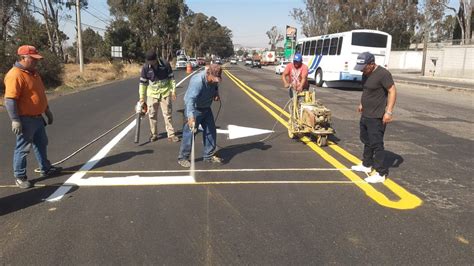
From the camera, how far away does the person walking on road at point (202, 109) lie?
6496 mm

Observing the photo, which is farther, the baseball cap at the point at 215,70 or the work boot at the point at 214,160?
the work boot at the point at 214,160

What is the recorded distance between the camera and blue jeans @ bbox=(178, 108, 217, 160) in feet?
22.4

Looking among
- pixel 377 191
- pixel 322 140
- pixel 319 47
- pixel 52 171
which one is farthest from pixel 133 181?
pixel 319 47

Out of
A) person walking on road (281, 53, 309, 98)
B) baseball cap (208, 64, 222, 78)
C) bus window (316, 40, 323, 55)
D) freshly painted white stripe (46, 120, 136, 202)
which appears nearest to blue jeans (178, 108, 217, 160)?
baseball cap (208, 64, 222, 78)

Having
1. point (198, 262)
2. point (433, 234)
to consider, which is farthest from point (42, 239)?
point (433, 234)

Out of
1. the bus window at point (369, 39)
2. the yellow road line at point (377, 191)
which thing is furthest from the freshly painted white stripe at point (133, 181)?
the bus window at point (369, 39)

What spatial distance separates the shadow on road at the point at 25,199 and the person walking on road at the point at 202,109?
1.75 m

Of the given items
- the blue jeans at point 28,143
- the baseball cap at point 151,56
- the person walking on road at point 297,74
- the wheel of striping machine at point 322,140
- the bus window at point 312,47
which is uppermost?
the bus window at point 312,47

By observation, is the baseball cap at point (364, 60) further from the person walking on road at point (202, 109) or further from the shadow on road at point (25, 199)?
the shadow on road at point (25, 199)

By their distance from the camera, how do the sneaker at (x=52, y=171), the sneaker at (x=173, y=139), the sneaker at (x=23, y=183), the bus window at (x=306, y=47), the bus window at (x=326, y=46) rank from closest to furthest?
the sneaker at (x=23, y=183)
the sneaker at (x=52, y=171)
the sneaker at (x=173, y=139)
the bus window at (x=326, y=46)
the bus window at (x=306, y=47)

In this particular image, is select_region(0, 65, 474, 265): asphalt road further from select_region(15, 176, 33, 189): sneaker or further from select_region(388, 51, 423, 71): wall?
select_region(388, 51, 423, 71): wall

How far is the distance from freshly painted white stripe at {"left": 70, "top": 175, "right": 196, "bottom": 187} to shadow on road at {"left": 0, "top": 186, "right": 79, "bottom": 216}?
0.99 ft

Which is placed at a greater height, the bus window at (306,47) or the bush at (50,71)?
the bus window at (306,47)

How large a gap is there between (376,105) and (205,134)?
2.55m
